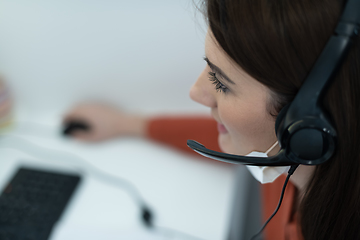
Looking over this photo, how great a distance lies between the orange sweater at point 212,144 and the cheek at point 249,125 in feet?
0.58

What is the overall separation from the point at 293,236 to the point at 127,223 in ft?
1.20

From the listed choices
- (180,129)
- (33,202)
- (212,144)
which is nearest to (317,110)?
(212,144)

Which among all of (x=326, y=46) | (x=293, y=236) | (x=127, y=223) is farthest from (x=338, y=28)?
(x=127, y=223)

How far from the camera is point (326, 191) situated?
0.48m

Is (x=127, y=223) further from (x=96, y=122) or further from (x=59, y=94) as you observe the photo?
(x=59, y=94)

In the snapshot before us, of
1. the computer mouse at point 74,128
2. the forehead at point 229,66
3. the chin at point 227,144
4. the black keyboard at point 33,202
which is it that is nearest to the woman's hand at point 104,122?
the computer mouse at point 74,128

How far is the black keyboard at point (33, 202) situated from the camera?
68 cm

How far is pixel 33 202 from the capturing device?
736mm

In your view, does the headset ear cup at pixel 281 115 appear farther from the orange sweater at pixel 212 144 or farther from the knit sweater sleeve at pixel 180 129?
the knit sweater sleeve at pixel 180 129

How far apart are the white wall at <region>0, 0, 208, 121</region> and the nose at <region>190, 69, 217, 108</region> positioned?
0.81 feet

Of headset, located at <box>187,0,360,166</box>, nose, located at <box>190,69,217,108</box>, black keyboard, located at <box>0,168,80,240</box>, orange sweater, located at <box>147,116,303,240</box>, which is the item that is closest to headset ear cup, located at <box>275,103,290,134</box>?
headset, located at <box>187,0,360,166</box>

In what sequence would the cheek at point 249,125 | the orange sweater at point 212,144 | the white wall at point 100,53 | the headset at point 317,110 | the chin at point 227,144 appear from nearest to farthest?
the headset at point 317,110 < the cheek at point 249,125 < the chin at point 227,144 < the orange sweater at point 212,144 < the white wall at point 100,53

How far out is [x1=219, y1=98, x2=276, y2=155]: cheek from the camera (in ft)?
1.55

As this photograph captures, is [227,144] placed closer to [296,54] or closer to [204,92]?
[204,92]
